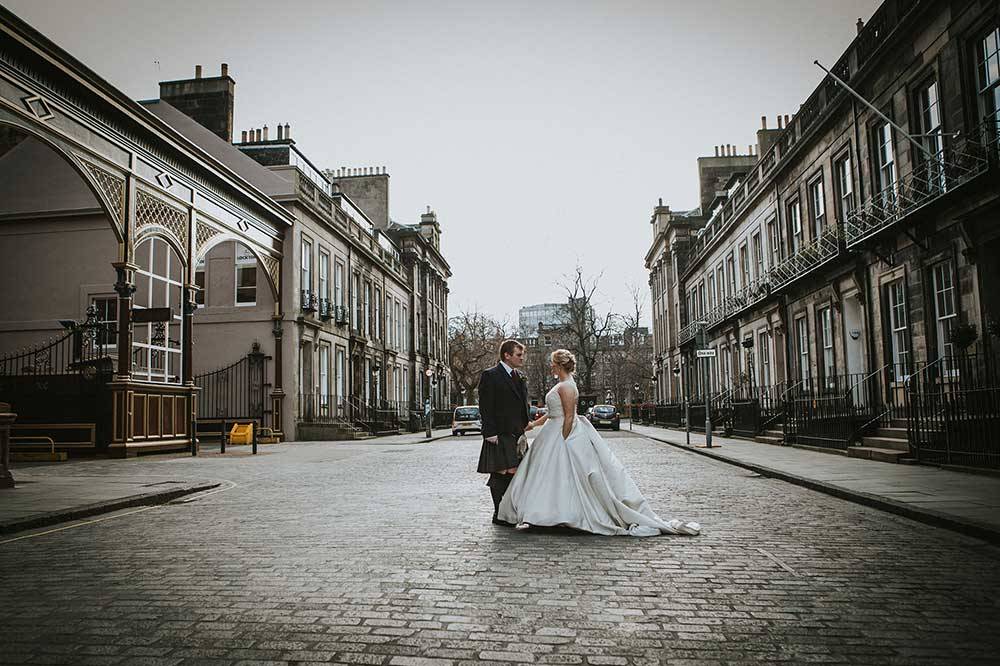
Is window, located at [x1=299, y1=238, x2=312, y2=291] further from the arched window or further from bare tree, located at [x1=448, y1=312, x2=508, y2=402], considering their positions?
bare tree, located at [x1=448, y1=312, x2=508, y2=402]

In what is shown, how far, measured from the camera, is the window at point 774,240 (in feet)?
88.1

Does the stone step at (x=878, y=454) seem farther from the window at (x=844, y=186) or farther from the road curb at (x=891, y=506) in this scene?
the window at (x=844, y=186)

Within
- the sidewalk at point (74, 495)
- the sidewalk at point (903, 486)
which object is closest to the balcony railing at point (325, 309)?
the sidewalk at point (74, 495)

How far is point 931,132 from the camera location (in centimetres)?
1519

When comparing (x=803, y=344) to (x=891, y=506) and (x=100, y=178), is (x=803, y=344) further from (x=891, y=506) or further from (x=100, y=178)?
(x=100, y=178)

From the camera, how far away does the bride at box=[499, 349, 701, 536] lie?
6.95 metres

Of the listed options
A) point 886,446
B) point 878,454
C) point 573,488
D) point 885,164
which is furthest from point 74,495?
point 885,164

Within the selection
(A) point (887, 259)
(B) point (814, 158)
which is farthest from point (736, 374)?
(A) point (887, 259)

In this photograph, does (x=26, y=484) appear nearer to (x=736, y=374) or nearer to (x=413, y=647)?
(x=413, y=647)

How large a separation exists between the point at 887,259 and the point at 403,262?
3705 cm

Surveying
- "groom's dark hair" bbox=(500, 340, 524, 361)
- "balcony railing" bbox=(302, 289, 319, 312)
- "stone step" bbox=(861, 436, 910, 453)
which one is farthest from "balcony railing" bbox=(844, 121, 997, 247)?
"balcony railing" bbox=(302, 289, 319, 312)

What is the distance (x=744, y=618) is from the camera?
4.15 metres

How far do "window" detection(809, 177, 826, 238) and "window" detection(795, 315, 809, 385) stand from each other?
119 inches

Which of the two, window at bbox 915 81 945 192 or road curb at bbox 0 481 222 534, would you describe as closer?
road curb at bbox 0 481 222 534
